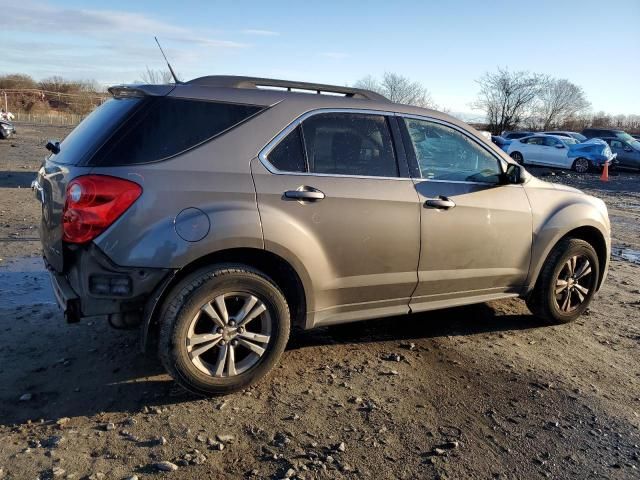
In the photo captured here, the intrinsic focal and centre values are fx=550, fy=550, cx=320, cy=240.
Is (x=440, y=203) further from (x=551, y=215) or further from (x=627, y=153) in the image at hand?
(x=627, y=153)

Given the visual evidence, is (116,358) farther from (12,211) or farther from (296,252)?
(12,211)

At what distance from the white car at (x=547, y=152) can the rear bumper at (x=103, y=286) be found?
80.5ft

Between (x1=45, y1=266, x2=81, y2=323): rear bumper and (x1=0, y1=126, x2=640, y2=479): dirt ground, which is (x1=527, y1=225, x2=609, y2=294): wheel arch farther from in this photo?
(x1=45, y1=266, x2=81, y2=323): rear bumper

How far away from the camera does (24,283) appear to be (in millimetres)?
5461

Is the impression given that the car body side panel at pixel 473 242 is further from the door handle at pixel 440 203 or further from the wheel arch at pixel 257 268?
the wheel arch at pixel 257 268

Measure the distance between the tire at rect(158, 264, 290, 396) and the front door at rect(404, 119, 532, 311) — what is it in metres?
1.22

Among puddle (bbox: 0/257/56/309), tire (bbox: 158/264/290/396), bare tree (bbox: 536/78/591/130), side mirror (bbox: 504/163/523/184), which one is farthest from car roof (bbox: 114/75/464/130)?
bare tree (bbox: 536/78/591/130)

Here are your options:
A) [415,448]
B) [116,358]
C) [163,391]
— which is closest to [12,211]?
[116,358]

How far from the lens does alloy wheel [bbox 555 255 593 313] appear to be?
4.95m

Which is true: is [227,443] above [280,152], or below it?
below

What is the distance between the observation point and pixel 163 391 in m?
3.57

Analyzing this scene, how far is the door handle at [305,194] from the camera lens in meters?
3.53

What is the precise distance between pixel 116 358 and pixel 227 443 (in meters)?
1.39

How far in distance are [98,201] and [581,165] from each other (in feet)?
81.4
